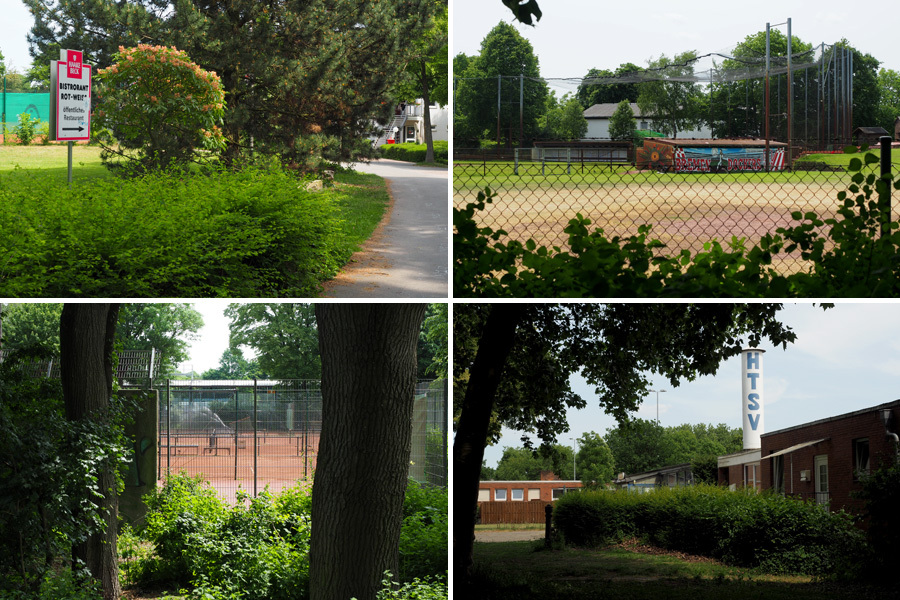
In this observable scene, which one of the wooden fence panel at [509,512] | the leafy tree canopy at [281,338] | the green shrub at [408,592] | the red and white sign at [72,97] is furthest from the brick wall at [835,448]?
the leafy tree canopy at [281,338]

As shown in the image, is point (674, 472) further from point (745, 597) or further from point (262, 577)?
point (262, 577)

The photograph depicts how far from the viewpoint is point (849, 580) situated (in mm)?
8836

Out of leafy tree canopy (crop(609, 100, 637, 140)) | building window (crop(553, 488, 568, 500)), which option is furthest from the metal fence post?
leafy tree canopy (crop(609, 100, 637, 140))

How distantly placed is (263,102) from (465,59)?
5.88m

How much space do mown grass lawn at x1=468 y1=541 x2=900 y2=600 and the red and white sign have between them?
7234 millimetres

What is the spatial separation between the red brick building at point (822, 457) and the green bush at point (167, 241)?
9448mm

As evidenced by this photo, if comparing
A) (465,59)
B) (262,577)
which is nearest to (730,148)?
(465,59)

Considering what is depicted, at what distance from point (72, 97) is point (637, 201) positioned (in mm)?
9437

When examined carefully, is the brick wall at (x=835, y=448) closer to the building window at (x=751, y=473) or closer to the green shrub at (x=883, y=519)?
the building window at (x=751, y=473)

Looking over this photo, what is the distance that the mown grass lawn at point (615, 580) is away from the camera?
6699 millimetres

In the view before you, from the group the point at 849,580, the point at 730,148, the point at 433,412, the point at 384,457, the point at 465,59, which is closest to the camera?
the point at 384,457

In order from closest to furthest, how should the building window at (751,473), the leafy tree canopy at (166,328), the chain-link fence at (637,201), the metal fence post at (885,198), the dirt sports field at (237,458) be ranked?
1. the metal fence post at (885,198)
2. the chain-link fence at (637,201)
3. the dirt sports field at (237,458)
4. the building window at (751,473)
5. the leafy tree canopy at (166,328)

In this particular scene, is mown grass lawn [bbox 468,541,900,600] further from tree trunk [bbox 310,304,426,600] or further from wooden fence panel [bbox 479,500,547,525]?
tree trunk [bbox 310,304,426,600]

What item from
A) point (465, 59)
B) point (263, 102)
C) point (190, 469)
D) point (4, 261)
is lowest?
point (190, 469)
